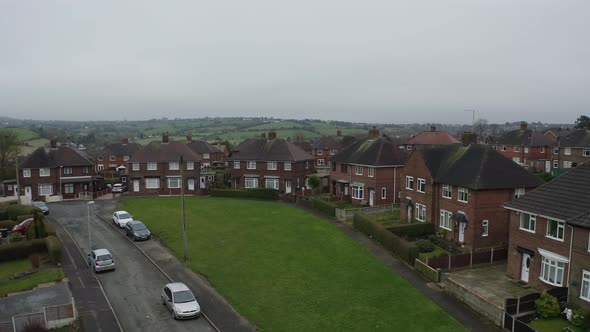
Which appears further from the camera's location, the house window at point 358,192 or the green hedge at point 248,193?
the green hedge at point 248,193

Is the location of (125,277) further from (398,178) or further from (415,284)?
(398,178)

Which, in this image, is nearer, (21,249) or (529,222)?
(529,222)

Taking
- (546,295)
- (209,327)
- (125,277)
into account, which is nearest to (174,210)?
(125,277)

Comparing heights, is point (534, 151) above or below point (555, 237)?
above

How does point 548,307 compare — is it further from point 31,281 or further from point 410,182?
point 31,281

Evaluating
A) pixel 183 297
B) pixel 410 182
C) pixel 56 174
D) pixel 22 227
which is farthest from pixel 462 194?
pixel 56 174

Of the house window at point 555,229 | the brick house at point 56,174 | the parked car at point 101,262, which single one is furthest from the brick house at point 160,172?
the house window at point 555,229

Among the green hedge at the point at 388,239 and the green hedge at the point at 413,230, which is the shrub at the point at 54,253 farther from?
the green hedge at the point at 413,230
